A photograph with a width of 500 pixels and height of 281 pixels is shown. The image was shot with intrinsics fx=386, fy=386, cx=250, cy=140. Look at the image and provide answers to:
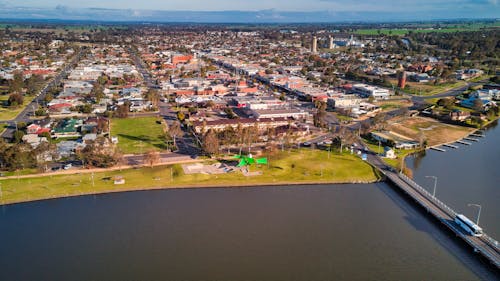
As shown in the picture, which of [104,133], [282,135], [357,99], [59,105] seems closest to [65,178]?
[104,133]

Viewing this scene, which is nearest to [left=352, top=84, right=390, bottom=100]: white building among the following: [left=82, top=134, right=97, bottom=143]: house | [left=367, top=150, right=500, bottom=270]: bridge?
[left=367, top=150, right=500, bottom=270]: bridge

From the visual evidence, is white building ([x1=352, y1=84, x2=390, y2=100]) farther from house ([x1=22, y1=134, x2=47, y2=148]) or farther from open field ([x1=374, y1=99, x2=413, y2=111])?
house ([x1=22, y1=134, x2=47, y2=148])

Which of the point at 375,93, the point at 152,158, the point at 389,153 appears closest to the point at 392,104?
the point at 375,93

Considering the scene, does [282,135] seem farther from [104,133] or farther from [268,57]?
[268,57]

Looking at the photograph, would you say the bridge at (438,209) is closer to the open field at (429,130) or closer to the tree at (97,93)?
the open field at (429,130)

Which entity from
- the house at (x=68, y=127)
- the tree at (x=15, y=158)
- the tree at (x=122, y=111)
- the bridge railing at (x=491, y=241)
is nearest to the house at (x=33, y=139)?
the house at (x=68, y=127)

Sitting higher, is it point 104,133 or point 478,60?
point 478,60
